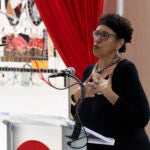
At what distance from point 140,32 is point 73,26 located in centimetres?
51

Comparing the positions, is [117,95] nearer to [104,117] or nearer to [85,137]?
[104,117]

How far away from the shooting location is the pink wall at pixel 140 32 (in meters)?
2.86

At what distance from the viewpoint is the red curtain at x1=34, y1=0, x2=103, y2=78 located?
2.80m

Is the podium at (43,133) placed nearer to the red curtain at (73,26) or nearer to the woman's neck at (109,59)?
the woman's neck at (109,59)

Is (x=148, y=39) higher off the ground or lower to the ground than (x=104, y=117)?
higher

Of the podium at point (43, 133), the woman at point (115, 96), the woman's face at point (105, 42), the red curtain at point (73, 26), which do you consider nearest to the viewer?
the podium at point (43, 133)

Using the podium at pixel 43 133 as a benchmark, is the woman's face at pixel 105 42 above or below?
above

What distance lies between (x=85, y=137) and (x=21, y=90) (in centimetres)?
175

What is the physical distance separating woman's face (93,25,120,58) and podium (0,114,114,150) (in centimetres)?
55

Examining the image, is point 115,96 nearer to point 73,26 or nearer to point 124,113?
point 124,113

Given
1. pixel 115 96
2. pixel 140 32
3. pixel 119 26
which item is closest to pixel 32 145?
pixel 115 96

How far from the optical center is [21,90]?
10.6ft

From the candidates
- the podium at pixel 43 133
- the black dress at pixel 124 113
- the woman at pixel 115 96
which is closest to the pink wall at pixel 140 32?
the woman at pixel 115 96

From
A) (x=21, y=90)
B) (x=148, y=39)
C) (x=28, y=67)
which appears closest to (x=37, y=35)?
(x=28, y=67)
